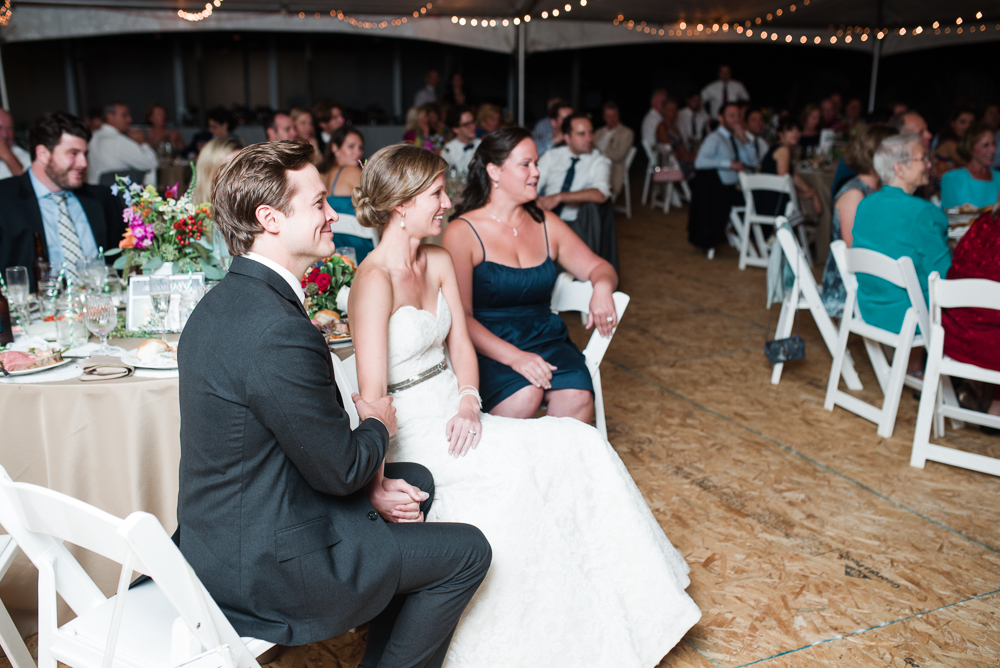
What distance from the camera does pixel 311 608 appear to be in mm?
1449

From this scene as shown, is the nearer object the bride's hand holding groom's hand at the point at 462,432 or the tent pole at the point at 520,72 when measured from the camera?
the bride's hand holding groom's hand at the point at 462,432

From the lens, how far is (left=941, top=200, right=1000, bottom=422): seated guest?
3062 mm

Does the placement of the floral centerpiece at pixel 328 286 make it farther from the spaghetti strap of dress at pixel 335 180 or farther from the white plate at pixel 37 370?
the spaghetti strap of dress at pixel 335 180

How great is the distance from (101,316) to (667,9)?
8753 mm

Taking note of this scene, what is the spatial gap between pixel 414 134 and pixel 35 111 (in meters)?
9.77

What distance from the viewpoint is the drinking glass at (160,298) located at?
239 cm

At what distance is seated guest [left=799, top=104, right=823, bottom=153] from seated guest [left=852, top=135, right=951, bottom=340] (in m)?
5.97

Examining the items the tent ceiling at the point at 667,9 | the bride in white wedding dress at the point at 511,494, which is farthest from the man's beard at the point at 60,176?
the tent ceiling at the point at 667,9

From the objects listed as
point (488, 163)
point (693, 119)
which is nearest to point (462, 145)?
point (488, 163)

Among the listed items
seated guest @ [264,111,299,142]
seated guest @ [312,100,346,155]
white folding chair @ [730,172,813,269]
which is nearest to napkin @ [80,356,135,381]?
seated guest @ [264,111,299,142]

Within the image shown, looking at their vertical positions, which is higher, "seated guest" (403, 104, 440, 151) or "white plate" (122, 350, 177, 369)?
"seated guest" (403, 104, 440, 151)

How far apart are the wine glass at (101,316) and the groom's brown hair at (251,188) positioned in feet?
2.88

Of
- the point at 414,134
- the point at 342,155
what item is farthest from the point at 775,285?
the point at 414,134

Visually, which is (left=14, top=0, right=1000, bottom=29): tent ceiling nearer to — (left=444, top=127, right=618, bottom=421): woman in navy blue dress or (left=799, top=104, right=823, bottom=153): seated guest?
(left=799, top=104, right=823, bottom=153): seated guest
